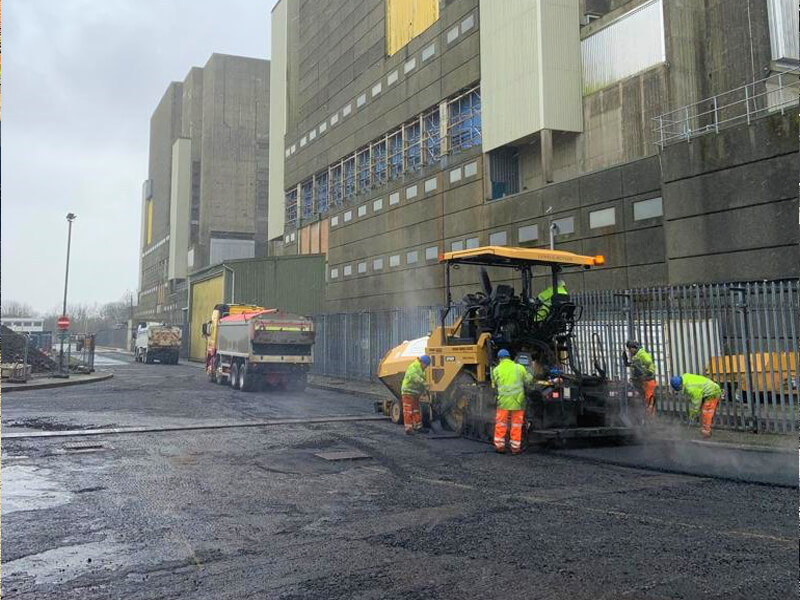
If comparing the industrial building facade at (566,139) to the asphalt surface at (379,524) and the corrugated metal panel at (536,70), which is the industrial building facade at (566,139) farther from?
the asphalt surface at (379,524)

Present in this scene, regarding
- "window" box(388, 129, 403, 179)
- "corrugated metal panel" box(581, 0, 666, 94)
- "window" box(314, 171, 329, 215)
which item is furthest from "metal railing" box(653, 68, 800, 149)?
"window" box(314, 171, 329, 215)

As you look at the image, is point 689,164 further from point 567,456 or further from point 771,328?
point 567,456

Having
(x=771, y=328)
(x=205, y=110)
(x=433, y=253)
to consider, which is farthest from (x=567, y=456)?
(x=205, y=110)

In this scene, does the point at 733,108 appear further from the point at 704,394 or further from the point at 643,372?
the point at 704,394

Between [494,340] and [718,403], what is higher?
[494,340]

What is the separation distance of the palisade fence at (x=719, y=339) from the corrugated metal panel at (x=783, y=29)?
12.2 m

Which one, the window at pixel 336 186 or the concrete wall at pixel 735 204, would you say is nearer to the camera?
the concrete wall at pixel 735 204

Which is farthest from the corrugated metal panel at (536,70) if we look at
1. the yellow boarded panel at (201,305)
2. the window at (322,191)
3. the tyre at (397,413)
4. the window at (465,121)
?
the yellow boarded panel at (201,305)

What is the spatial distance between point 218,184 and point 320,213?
39.4 m

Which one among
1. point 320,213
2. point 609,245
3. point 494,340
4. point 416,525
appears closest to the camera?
point 416,525

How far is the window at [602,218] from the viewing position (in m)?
22.2

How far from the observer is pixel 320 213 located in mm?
45125

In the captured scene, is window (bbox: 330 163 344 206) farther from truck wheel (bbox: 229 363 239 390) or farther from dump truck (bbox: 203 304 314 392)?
truck wheel (bbox: 229 363 239 390)

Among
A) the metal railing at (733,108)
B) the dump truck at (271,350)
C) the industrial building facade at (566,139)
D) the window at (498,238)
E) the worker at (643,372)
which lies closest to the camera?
the worker at (643,372)
